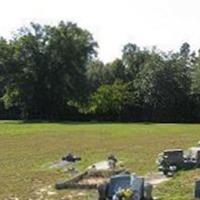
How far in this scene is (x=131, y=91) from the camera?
308 ft

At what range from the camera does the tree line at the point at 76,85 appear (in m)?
83.3

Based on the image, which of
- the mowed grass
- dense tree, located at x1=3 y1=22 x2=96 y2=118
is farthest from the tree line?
the mowed grass

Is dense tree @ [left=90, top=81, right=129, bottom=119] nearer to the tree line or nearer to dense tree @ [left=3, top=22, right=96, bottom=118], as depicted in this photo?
the tree line

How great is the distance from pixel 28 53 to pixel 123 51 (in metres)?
41.6

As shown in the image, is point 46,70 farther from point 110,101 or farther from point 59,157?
point 59,157

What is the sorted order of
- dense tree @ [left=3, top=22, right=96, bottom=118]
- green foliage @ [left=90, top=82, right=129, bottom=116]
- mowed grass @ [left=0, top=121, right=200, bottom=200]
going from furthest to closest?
green foliage @ [left=90, top=82, right=129, bottom=116] → dense tree @ [left=3, top=22, right=96, bottom=118] → mowed grass @ [left=0, top=121, right=200, bottom=200]

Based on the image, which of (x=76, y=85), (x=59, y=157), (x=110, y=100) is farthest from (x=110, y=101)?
(x=59, y=157)

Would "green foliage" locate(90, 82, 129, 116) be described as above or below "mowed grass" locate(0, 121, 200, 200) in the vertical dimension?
above

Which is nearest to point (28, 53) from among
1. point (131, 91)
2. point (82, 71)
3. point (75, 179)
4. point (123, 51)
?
point (82, 71)

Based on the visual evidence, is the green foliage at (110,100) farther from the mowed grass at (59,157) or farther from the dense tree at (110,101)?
the mowed grass at (59,157)

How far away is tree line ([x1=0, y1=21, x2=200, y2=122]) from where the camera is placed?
83.3m

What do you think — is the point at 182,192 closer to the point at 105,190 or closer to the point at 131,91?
the point at 105,190

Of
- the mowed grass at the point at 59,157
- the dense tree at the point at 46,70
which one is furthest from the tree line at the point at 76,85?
the mowed grass at the point at 59,157

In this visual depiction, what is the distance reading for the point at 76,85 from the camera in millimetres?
82688
